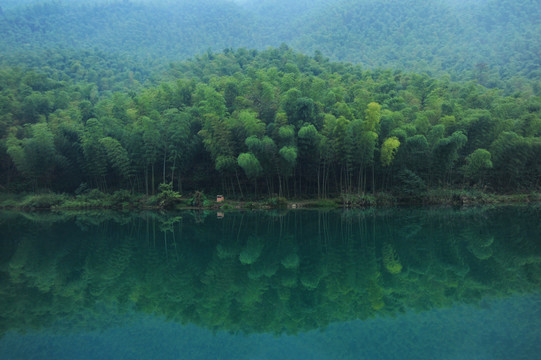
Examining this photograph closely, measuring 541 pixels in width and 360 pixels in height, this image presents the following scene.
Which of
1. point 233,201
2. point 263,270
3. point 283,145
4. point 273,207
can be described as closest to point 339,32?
point 283,145

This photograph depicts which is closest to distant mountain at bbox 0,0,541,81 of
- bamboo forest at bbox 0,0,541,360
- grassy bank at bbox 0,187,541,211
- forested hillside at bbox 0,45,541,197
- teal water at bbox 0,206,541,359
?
bamboo forest at bbox 0,0,541,360

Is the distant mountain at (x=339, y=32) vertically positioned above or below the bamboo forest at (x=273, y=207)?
above

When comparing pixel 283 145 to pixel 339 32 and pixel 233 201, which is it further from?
pixel 339 32

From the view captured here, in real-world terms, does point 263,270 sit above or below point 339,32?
below

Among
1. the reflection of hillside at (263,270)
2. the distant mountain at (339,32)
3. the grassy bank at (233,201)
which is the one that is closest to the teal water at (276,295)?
the reflection of hillside at (263,270)

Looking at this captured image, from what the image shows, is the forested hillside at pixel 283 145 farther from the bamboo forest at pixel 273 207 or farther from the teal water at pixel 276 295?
the teal water at pixel 276 295

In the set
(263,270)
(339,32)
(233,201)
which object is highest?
(339,32)
